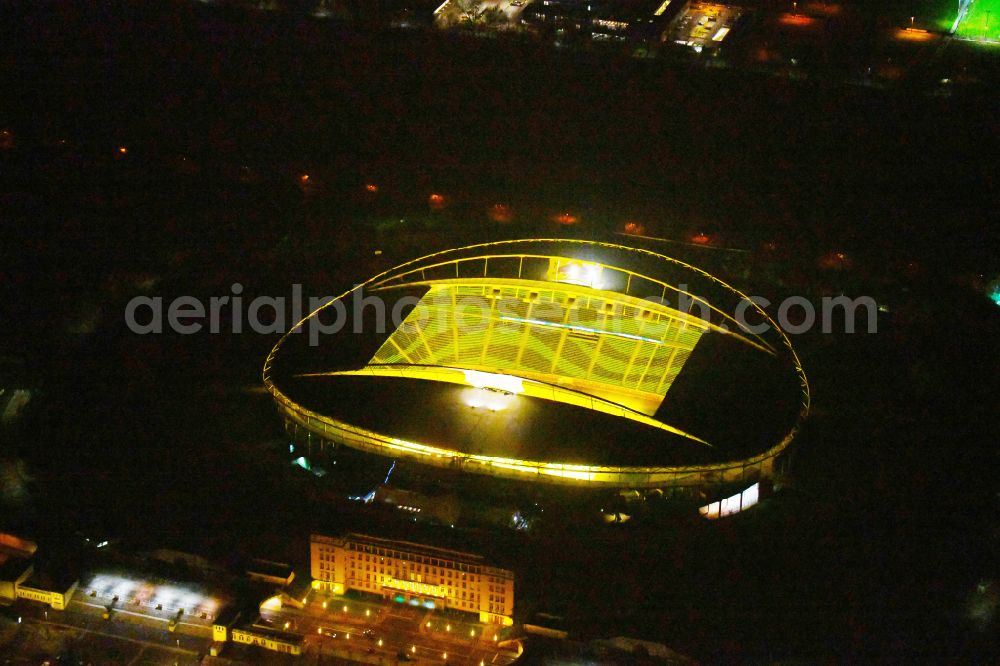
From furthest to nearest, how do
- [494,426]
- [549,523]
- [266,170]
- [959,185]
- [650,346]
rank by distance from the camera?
[266,170] < [959,185] < [650,346] < [494,426] < [549,523]

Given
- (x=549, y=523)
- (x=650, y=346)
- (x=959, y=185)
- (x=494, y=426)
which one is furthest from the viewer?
(x=959, y=185)

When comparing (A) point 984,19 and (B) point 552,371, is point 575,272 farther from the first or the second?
(A) point 984,19

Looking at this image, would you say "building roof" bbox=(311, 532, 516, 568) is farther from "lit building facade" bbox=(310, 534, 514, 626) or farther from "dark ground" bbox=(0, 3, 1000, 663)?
"dark ground" bbox=(0, 3, 1000, 663)

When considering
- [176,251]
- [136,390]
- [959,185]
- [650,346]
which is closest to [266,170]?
[176,251]

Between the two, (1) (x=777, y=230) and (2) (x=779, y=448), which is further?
(1) (x=777, y=230)

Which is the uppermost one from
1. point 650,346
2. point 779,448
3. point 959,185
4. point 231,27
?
point 231,27

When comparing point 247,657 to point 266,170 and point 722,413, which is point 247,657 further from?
point 266,170

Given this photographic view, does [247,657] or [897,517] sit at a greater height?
[897,517]

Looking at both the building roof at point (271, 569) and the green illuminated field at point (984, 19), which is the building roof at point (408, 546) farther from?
the green illuminated field at point (984, 19)
